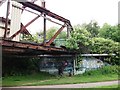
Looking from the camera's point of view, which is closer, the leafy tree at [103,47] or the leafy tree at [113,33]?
the leafy tree at [103,47]

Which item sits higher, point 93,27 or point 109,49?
point 93,27

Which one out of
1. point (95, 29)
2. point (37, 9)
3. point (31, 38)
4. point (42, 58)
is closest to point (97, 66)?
point (42, 58)

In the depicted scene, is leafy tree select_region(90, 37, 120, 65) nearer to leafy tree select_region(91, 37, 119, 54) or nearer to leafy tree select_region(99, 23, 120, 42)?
leafy tree select_region(91, 37, 119, 54)

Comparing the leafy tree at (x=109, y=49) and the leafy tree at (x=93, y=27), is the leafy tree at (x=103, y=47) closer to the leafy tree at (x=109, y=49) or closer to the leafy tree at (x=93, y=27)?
the leafy tree at (x=109, y=49)

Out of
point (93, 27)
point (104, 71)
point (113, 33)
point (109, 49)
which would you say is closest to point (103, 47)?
point (109, 49)

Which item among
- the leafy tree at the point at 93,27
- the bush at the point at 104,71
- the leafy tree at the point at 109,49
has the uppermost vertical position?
the leafy tree at the point at 93,27

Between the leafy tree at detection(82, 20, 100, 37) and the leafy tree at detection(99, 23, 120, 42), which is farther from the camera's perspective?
the leafy tree at detection(82, 20, 100, 37)

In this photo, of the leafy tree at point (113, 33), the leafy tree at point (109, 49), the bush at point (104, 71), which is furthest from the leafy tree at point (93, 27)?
the bush at point (104, 71)

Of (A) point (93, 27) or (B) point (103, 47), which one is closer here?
(B) point (103, 47)

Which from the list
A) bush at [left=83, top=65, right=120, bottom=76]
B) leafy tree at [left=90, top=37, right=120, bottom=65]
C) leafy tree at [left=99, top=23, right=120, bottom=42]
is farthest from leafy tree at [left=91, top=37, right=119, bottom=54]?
leafy tree at [left=99, top=23, right=120, bottom=42]

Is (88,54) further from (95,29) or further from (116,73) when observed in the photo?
(95,29)

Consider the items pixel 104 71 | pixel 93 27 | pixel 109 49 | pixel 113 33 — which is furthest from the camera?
pixel 93 27

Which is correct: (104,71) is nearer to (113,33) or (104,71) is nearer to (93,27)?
(113,33)

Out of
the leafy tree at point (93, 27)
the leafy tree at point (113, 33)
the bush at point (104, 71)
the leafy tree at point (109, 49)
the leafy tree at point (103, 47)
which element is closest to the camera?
the bush at point (104, 71)
